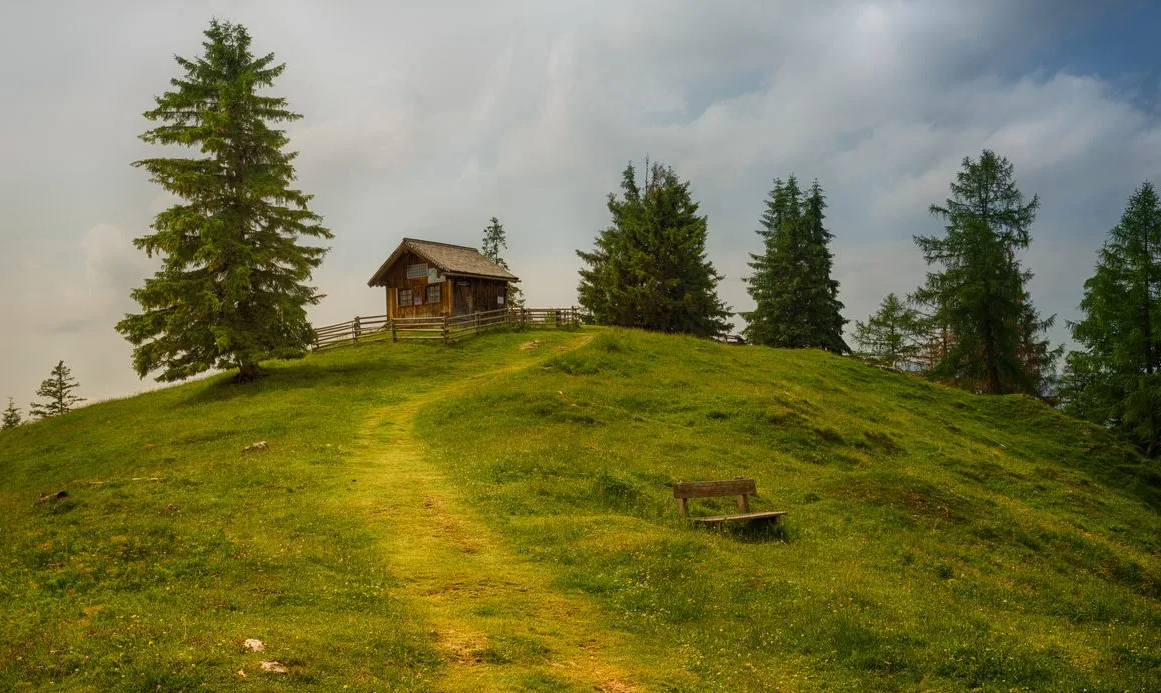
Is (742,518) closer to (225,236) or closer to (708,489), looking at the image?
(708,489)

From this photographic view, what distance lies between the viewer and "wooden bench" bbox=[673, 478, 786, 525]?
17.7 meters

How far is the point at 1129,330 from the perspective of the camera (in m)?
42.3

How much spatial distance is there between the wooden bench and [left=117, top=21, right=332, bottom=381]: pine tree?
25.6 m

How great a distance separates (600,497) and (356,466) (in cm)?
815

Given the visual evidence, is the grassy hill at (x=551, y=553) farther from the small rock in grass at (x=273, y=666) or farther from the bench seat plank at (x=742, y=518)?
the bench seat plank at (x=742, y=518)

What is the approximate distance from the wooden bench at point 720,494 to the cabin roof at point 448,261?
1421 inches

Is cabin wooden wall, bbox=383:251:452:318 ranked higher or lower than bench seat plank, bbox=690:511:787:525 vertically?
higher

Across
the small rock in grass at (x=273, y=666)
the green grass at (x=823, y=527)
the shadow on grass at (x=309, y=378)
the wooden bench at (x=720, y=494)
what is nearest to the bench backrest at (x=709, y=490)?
the wooden bench at (x=720, y=494)

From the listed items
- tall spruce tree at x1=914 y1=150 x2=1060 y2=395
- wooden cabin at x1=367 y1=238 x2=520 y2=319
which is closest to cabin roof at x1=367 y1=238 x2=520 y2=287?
wooden cabin at x1=367 y1=238 x2=520 y2=319

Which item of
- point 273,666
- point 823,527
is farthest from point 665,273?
point 273,666

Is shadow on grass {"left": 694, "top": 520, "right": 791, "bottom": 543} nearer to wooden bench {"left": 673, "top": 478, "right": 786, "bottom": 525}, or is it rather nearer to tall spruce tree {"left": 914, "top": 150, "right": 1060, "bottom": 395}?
wooden bench {"left": 673, "top": 478, "right": 786, "bottom": 525}

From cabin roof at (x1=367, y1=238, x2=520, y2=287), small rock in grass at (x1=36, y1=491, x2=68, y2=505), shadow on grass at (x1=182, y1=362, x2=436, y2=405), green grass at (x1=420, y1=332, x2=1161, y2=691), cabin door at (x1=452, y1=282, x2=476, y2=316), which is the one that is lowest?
green grass at (x1=420, y1=332, x2=1161, y2=691)

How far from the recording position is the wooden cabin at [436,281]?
171 ft

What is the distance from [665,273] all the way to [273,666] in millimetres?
50050
